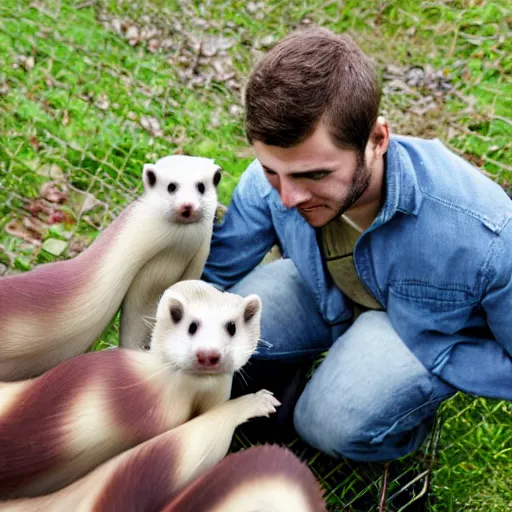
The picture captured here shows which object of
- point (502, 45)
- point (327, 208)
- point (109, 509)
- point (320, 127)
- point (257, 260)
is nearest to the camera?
point (109, 509)

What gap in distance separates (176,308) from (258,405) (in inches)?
10.5

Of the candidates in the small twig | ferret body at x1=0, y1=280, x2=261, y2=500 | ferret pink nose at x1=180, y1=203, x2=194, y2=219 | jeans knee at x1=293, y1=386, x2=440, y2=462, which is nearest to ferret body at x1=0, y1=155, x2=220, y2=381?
ferret pink nose at x1=180, y1=203, x2=194, y2=219

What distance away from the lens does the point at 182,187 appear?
1.75 meters

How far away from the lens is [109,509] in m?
1.33

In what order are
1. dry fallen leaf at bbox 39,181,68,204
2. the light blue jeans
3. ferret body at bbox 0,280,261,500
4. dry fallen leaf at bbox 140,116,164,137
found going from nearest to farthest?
1. ferret body at bbox 0,280,261,500
2. the light blue jeans
3. dry fallen leaf at bbox 39,181,68,204
4. dry fallen leaf at bbox 140,116,164,137

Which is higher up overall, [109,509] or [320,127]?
[320,127]

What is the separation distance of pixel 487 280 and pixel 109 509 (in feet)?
2.96

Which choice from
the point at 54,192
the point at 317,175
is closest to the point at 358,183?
the point at 317,175

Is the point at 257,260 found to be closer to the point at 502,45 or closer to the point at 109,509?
the point at 109,509

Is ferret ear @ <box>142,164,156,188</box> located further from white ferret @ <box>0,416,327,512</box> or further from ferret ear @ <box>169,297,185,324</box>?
white ferret @ <box>0,416,327,512</box>

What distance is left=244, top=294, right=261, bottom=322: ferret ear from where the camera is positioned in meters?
1.59

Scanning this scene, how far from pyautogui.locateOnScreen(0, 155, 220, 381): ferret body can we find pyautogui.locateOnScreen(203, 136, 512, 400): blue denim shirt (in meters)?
0.20

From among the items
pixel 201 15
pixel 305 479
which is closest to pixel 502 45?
pixel 201 15

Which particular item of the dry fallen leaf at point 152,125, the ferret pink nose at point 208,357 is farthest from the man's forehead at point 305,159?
the dry fallen leaf at point 152,125
